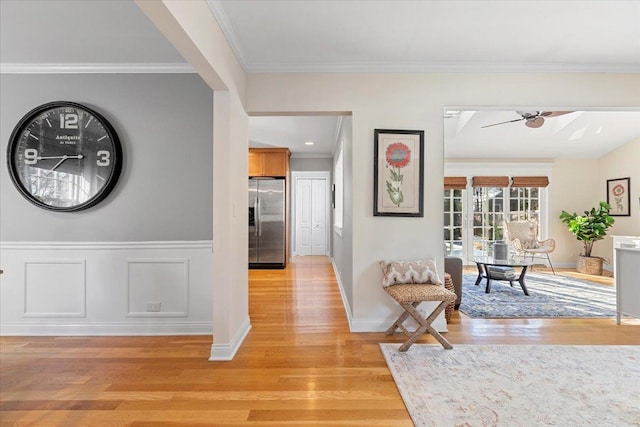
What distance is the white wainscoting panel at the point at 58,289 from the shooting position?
3002 mm

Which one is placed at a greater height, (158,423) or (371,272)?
(371,272)

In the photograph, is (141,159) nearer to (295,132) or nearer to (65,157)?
(65,157)

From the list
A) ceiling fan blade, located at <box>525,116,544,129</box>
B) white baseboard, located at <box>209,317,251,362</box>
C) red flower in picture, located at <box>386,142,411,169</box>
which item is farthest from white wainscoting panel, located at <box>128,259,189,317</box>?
ceiling fan blade, located at <box>525,116,544,129</box>

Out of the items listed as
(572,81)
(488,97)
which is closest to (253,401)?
(488,97)

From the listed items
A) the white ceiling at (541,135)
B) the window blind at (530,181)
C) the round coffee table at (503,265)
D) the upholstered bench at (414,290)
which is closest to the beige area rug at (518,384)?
the upholstered bench at (414,290)

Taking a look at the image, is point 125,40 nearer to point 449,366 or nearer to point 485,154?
point 449,366

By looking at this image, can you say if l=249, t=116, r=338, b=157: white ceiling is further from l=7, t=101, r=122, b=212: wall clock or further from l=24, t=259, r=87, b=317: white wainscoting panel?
l=24, t=259, r=87, b=317: white wainscoting panel

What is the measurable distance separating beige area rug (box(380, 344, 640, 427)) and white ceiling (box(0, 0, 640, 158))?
259cm

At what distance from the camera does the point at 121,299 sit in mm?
3014

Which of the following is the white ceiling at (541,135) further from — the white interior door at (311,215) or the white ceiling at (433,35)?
the white interior door at (311,215)

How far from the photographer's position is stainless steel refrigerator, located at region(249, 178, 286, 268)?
6.30 metres

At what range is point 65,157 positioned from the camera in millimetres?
2979

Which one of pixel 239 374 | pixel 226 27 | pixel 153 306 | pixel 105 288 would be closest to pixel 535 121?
pixel 226 27

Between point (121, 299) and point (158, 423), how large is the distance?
5.33ft
